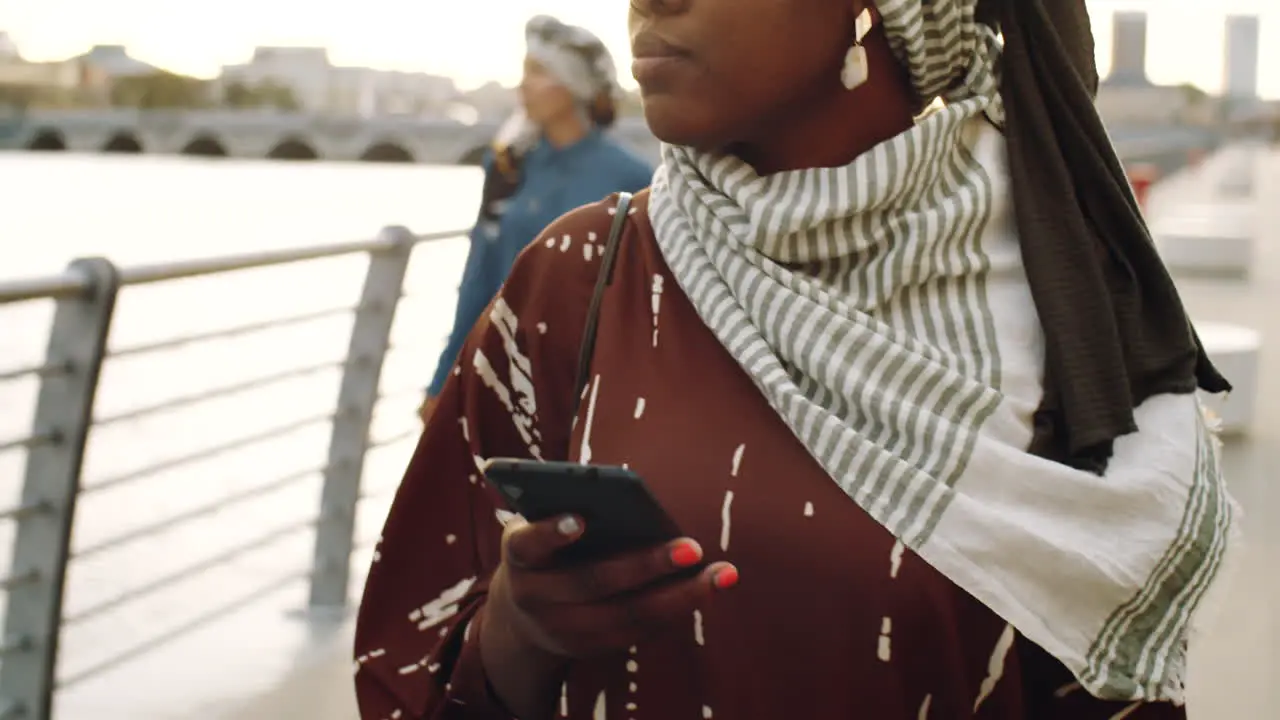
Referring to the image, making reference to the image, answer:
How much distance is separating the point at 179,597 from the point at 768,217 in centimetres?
408

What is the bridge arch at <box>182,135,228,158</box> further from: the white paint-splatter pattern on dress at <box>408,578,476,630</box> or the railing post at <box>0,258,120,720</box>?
the white paint-splatter pattern on dress at <box>408,578,476,630</box>

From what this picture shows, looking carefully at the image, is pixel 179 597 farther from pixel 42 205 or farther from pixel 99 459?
pixel 42 205

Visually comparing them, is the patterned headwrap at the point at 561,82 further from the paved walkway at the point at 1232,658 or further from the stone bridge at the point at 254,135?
the stone bridge at the point at 254,135

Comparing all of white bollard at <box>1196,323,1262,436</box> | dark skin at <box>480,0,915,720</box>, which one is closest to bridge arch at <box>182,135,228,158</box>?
white bollard at <box>1196,323,1262,436</box>

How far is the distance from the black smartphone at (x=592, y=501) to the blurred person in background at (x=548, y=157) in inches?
114

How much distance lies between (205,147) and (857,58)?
268 ft

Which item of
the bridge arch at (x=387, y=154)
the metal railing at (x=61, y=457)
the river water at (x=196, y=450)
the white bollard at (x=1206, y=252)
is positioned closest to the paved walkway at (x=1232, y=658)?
the river water at (x=196, y=450)

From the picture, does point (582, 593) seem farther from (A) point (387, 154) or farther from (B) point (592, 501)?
(A) point (387, 154)

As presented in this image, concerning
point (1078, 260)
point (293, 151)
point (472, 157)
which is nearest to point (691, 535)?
point (1078, 260)

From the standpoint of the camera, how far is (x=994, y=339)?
1.44 meters

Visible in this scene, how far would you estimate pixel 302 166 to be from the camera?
248 ft

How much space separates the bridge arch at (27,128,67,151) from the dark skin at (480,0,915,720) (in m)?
86.6

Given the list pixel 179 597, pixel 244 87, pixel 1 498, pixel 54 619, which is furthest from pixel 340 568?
pixel 244 87

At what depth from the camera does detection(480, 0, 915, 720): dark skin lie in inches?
47.8
